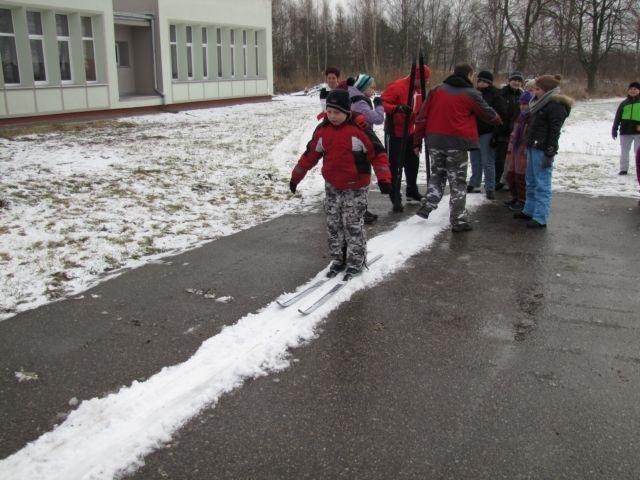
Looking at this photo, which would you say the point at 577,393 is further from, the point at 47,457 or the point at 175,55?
the point at 175,55

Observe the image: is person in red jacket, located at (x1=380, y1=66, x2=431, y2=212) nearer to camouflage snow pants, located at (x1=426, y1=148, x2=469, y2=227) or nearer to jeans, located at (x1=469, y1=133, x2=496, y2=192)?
camouflage snow pants, located at (x1=426, y1=148, x2=469, y2=227)

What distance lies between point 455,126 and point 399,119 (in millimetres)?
1090

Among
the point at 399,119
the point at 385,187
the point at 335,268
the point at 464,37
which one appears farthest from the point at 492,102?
the point at 464,37

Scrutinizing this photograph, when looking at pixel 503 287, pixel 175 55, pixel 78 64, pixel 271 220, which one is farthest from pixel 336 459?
pixel 175 55

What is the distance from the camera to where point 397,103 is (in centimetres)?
769

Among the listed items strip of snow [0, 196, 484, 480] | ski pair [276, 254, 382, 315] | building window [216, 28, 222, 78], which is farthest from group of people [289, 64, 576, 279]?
building window [216, 28, 222, 78]

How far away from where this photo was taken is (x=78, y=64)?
19375 mm

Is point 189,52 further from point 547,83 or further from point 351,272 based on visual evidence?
point 351,272

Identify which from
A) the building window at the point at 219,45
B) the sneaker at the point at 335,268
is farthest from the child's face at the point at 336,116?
the building window at the point at 219,45

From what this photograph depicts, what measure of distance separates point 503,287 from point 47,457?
397 centimetres

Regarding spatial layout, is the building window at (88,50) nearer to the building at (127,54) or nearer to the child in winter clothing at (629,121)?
the building at (127,54)

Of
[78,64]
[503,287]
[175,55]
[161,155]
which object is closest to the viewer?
[503,287]

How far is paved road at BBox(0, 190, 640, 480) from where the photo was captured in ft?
9.77

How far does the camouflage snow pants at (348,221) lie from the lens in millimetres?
5457
